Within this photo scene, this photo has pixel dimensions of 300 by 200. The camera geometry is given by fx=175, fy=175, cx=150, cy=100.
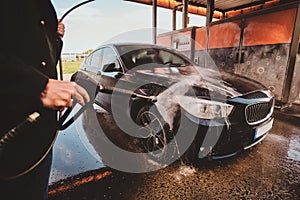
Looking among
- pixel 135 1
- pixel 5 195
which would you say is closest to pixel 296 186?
pixel 5 195

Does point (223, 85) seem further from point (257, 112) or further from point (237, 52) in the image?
point (237, 52)

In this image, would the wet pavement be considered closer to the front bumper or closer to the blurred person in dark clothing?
the front bumper

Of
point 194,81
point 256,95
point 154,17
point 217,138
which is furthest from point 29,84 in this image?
point 154,17

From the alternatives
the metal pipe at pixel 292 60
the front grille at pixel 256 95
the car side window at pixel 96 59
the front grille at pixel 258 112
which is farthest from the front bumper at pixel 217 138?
the metal pipe at pixel 292 60

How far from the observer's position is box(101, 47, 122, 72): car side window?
99.0 inches

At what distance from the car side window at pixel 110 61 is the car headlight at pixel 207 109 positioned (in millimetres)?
1229

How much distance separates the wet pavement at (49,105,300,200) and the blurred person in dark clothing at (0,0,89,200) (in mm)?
970

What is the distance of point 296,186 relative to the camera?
1.76 metres

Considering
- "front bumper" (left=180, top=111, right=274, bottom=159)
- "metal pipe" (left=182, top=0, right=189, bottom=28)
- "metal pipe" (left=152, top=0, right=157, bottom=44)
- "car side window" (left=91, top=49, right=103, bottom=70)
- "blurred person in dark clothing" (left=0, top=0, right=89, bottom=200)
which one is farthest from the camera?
"metal pipe" (left=152, top=0, right=157, bottom=44)

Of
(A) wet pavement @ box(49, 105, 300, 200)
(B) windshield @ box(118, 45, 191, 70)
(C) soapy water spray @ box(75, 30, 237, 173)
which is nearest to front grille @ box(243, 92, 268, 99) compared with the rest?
(C) soapy water spray @ box(75, 30, 237, 173)

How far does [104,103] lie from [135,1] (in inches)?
263

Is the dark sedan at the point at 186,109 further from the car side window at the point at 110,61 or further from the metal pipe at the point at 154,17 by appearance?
the metal pipe at the point at 154,17

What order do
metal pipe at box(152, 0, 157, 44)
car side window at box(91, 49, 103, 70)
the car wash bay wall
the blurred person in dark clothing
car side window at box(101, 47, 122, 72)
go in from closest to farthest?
the blurred person in dark clothing < car side window at box(101, 47, 122, 72) < car side window at box(91, 49, 103, 70) < the car wash bay wall < metal pipe at box(152, 0, 157, 44)

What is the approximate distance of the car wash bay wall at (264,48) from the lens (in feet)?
13.2
